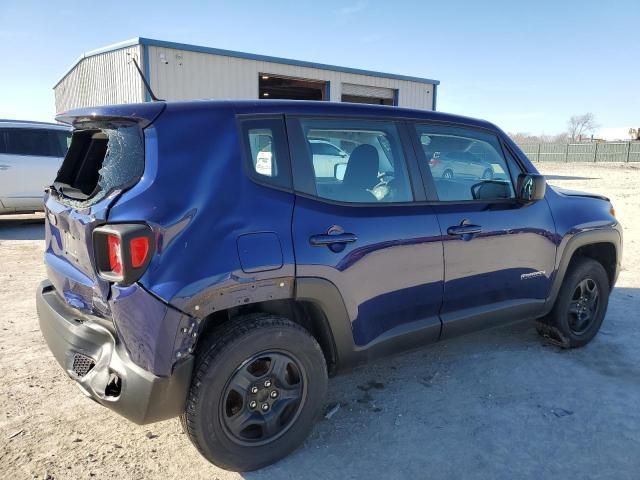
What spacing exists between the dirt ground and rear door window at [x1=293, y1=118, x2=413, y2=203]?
1.35 m

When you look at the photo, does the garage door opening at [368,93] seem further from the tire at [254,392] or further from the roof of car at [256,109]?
the tire at [254,392]

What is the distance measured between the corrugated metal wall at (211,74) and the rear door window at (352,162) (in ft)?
39.2

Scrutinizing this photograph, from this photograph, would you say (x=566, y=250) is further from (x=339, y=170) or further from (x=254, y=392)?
(x=254, y=392)

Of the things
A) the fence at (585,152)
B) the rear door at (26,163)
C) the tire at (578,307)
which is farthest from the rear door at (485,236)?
the fence at (585,152)

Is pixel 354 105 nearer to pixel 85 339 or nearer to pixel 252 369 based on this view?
pixel 252 369

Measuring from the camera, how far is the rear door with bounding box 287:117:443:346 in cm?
255

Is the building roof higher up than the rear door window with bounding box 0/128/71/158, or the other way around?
the building roof

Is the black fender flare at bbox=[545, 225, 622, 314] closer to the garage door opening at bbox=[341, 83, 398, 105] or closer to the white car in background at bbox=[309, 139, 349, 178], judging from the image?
the white car in background at bbox=[309, 139, 349, 178]

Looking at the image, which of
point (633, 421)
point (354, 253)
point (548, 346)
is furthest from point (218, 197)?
point (548, 346)

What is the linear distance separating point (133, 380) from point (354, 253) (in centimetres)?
123

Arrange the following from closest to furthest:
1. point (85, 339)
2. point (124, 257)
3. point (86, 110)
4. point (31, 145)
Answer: point (124, 257)
point (85, 339)
point (86, 110)
point (31, 145)

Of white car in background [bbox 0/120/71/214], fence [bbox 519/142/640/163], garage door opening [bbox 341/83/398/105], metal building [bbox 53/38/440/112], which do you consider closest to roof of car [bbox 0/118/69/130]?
white car in background [bbox 0/120/71/214]

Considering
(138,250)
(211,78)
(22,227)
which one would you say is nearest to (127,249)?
(138,250)

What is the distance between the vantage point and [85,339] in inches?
94.0
